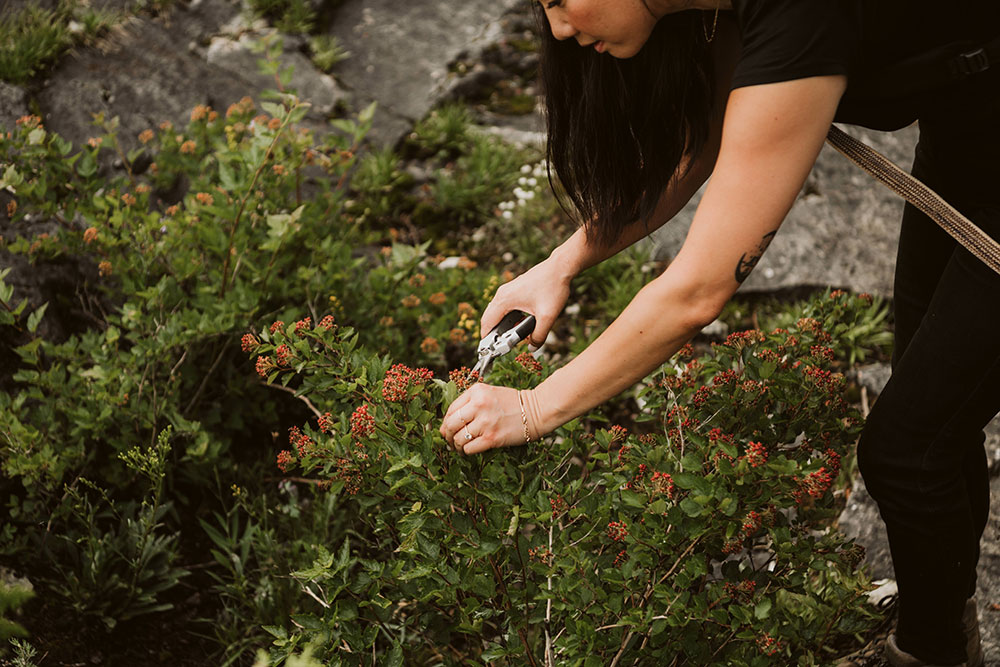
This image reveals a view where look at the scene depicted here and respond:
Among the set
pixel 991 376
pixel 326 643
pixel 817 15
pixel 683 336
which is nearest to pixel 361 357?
pixel 326 643

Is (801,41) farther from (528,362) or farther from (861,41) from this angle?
(528,362)

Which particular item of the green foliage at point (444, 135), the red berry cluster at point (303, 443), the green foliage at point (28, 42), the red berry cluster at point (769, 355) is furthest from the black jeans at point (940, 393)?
the green foliage at point (28, 42)

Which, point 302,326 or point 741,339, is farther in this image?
point 741,339

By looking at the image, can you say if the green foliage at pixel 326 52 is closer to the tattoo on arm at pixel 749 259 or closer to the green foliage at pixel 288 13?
the green foliage at pixel 288 13

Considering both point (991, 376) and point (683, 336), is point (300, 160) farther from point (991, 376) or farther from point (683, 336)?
point (991, 376)

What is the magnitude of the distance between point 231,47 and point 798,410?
178 inches

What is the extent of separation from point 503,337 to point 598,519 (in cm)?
48

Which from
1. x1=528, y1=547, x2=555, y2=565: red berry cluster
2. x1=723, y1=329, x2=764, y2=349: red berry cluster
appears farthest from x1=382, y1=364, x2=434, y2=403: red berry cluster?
x1=723, y1=329, x2=764, y2=349: red berry cluster

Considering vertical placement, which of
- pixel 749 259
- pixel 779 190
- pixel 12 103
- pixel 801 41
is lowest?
pixel 12 103

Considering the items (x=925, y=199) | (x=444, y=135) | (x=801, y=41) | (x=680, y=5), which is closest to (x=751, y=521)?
(x=925, y=199)

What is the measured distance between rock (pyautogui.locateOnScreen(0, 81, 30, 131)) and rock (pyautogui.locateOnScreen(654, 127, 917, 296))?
3107 mm

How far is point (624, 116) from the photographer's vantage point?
2045 mm

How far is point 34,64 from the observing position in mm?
4434

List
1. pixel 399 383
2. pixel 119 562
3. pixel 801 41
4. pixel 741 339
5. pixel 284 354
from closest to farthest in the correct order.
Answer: pixel 801 41
pixel 399 383
pixel 284 354
pixel 741 339
pixel 119 562
